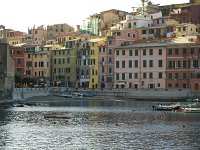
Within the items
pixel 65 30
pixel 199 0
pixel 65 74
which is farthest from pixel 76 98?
pixel 65 30

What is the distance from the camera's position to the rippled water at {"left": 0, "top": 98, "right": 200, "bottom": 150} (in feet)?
155

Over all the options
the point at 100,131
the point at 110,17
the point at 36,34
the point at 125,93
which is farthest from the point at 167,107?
the point at 36,34

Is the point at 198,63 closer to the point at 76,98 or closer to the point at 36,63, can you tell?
the point at 76,98

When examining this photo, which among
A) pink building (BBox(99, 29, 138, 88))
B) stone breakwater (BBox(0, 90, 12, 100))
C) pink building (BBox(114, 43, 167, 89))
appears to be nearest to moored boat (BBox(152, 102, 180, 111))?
pink building (BBox(114, 43, 167, 89))

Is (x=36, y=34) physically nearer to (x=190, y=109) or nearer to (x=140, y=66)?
(x=140, y=66)

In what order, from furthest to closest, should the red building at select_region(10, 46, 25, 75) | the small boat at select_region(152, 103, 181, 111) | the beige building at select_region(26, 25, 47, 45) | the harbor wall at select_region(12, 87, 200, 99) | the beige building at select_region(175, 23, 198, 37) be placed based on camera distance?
1. the beige building at select_region(26, 25, 47, 45)
2. the red building at select_region(10, 46, 25, 75)
3. the beige building at select_region(175, 23, 198, 37)
4. the harbor wall at select_region(12, 87, 200, 99)
5. the small boat at select_region(152, 103, 181, 111)

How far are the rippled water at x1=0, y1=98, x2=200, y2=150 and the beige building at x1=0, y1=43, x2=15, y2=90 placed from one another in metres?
30.2

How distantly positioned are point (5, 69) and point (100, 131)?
58440mm

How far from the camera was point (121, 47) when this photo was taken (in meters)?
126

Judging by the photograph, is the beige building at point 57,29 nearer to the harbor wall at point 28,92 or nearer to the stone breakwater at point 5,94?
the harbor wall at point 28,92

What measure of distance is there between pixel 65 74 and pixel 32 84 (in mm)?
12226

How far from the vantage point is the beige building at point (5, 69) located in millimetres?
111062

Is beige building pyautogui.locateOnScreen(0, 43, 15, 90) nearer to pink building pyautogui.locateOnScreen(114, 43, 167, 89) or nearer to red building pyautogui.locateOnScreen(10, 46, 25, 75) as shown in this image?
pink building pyautogui.locateOnScreen(114, 43, 167, 89)

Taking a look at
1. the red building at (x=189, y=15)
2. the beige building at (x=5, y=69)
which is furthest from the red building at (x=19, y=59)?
the red building at (x=189, y=15)
